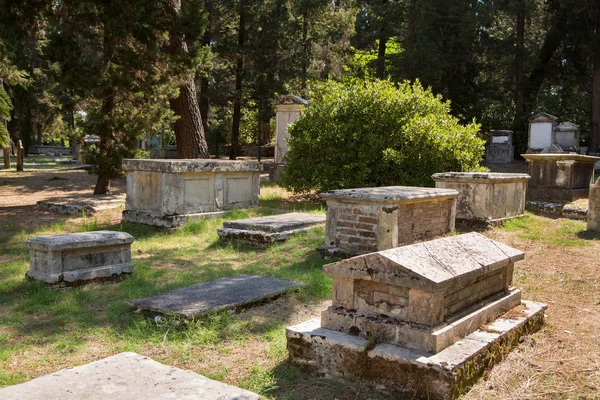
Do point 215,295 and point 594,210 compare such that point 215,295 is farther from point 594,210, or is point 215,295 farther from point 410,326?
point 594,210

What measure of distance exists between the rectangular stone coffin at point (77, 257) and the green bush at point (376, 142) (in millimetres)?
5993

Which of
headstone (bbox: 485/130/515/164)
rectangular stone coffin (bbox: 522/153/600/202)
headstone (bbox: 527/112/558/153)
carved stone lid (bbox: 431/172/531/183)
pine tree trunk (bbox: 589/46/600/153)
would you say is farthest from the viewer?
headstone (bbox: 485/130/515/164)

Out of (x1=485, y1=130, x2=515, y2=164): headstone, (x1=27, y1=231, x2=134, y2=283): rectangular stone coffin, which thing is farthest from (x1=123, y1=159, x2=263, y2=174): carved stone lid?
(x1=485, y1=130, x2=515, y2=164): headstone

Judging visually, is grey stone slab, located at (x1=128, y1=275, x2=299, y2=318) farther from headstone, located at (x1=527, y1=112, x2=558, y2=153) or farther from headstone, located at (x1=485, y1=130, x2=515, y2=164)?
headstone, located at (x1=485, y1=130, x2=515, y2=164)

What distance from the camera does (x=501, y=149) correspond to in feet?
77.4

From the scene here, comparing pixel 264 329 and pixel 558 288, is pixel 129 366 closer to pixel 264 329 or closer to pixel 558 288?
pixel 264 329

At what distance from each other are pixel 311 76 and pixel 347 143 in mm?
12665

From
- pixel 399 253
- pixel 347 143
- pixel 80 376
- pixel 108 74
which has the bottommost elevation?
pixel 80 376

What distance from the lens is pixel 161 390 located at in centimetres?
289

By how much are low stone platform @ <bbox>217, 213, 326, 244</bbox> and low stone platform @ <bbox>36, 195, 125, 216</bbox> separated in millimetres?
3611

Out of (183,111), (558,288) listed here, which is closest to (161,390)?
(558,288)

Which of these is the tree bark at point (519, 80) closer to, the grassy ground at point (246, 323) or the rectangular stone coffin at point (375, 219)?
the grassy ground at point (246, 323)

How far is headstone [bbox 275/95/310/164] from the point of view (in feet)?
56.2

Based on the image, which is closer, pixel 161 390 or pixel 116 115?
pixel 161 390
